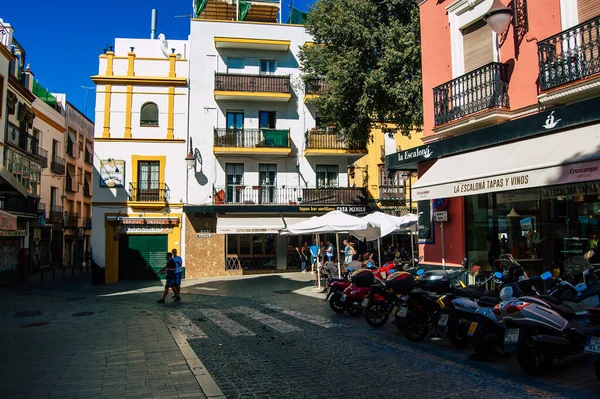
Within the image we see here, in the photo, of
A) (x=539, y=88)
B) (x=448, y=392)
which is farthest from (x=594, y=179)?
(x=448, y=392)

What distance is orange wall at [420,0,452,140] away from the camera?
502 inches

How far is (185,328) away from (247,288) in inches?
334

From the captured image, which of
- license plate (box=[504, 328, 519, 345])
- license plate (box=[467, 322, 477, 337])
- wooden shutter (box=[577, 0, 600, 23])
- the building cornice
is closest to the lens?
license plate (box=[504, 328, 519, 345])

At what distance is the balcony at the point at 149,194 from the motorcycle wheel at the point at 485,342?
66.0 ft

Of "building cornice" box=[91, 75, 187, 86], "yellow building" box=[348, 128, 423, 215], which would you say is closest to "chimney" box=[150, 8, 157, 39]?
"building cornice" box=[91, 75, 187, 86]

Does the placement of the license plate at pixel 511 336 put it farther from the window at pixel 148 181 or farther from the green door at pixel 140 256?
the window at pixel 148 181

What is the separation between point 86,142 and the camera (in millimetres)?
44344

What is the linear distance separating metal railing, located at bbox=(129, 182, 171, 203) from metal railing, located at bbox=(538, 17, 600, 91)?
19392 millimetres

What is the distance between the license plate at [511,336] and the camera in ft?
20.0

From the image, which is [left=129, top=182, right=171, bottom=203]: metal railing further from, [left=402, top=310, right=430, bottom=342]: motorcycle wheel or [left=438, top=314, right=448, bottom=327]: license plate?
[left=438, top=314, right=448, bottom=327]: license plate

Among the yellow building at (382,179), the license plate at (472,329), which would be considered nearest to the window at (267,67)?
the yellow building at (382,179)

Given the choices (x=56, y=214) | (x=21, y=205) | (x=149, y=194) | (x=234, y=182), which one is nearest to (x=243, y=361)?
(x=149, y=194)

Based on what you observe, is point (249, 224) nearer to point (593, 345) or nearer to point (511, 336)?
point (511, 336)

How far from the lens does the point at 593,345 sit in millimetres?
5246
